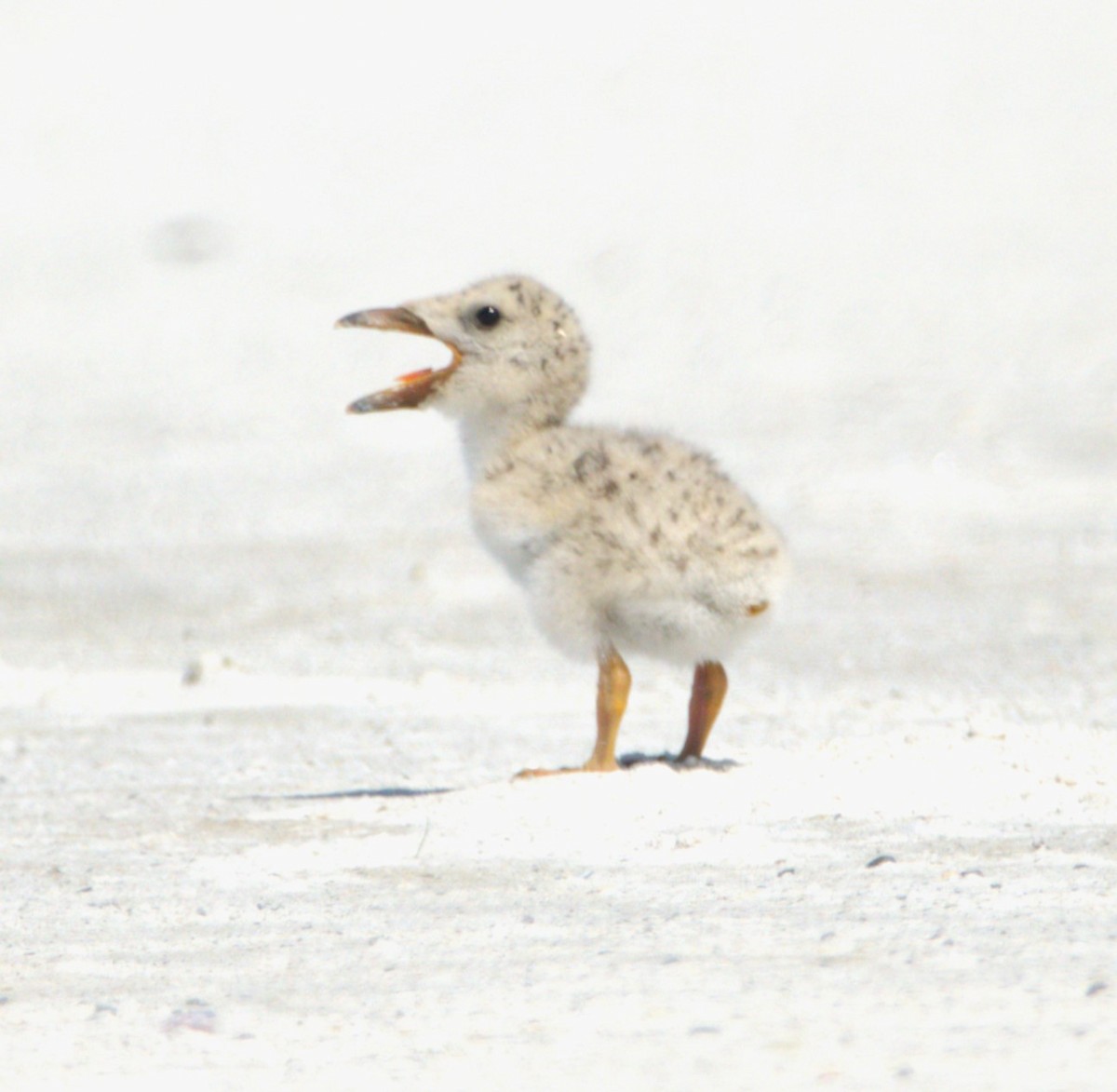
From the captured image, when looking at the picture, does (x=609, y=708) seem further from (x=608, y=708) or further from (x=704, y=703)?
(x=704, y=703)

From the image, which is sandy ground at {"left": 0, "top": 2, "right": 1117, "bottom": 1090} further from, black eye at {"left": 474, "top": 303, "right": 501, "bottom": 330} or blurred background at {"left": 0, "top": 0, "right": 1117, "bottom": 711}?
black eye at {"left": 474, "top": 303, "right": 501, "bottom": 330}

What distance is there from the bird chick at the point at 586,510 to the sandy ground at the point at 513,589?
355 millimetres

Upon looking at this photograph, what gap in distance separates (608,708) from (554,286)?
1407 centimetres

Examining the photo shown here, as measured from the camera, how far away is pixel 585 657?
6.05 meters

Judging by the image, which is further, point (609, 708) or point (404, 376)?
point (404, 376)

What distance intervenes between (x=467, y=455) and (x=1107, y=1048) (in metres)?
3.52

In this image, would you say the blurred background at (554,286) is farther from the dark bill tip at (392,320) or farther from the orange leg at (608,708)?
the dark bill tip at (392,320)

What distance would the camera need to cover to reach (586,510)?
590cm

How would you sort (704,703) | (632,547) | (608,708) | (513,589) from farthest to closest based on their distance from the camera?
(513,589)
(704,703)
(608,708)
(632,547)

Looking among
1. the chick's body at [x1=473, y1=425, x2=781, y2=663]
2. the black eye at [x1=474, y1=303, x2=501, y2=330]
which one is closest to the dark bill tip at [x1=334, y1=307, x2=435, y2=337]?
the black eye at [x1=474, y1=303, x2=501, y2=330]

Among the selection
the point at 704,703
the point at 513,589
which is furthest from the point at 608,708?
the point at 513,589

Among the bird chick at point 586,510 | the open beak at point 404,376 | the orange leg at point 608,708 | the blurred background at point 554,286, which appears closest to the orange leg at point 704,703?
the bird chick at point 586,510

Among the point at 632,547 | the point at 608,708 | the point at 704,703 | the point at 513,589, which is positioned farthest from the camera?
the point at 513,589

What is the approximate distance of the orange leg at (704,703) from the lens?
243 inches
